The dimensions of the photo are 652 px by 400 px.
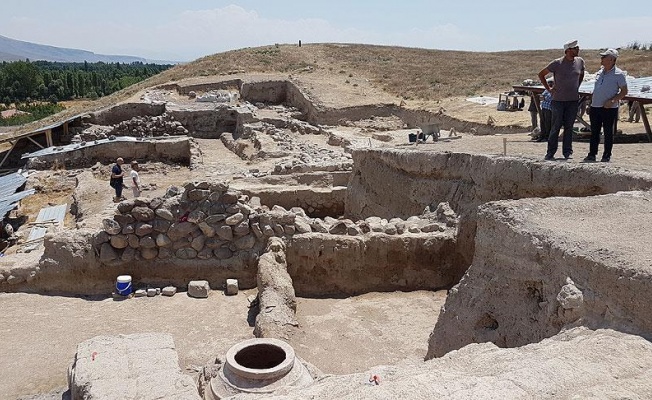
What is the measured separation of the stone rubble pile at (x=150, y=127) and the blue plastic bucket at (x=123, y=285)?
15.3 meters

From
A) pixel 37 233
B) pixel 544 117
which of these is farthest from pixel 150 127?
Result: pixel 544 117

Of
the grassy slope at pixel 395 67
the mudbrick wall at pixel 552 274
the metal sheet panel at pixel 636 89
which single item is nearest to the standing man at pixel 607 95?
the metal sheet panel at pixel 636 89

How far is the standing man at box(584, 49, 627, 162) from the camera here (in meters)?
6.66

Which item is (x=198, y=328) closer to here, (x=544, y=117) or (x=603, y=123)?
(x=603, y=123)

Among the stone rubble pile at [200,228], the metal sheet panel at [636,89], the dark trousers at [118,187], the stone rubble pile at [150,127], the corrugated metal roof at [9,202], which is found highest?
the metal sheet panel at [636,89]

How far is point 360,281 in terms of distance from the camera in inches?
300

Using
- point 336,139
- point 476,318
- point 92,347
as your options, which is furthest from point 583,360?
point 336,139

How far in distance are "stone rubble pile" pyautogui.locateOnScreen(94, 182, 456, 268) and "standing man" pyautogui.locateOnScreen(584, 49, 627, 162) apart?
7.56 ft

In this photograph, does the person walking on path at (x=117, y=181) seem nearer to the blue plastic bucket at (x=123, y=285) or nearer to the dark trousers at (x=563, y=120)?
the blue plastic bucket at (x=123, y=285)

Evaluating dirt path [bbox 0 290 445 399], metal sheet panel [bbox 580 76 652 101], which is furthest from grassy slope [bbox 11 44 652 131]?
dirt path [bbox 0 290 445 399]

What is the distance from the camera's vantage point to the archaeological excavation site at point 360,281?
330cm

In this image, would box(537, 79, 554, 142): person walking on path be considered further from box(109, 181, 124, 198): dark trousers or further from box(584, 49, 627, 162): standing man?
box(109, 181, 124, 198): dark trousers

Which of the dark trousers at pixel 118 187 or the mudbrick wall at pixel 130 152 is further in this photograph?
the mudbrick wall at pixel 130 152

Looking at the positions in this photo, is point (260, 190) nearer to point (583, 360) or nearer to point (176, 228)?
point (176, 228)
